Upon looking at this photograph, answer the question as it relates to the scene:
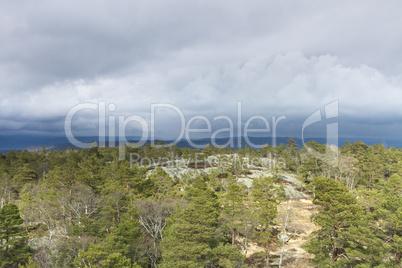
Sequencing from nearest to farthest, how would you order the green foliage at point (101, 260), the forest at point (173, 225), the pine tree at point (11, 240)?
1. the green foliage at point (101, 260)
2. the forest at point (173, 225)
3. the pine tree at point (11, 240)

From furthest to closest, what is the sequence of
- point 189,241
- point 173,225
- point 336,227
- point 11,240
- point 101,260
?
1. point 11,240
2. point 173,225
3. point 336,227
4. point 189,241
5. point 101,260

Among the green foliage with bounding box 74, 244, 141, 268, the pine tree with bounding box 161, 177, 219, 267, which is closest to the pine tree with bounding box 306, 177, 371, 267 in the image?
the pine tree with bounding box 161, 177, 219, 267

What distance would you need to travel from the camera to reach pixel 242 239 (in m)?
39.0

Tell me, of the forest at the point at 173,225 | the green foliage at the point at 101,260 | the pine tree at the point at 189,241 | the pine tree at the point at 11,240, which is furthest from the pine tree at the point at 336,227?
the pine tree at the point at 11,240

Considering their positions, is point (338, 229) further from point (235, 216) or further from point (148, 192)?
point (148, 192)

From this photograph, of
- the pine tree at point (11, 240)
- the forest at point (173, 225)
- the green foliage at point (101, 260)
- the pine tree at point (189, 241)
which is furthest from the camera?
the pine tree at point (11, 240)

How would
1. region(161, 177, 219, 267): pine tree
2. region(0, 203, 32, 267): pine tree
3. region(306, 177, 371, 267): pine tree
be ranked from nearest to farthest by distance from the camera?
region(306, 177, 371, 267): pine tree → region(161, 177, 219, 267): pine tree → region(0, 203, 32, 267): pine tree

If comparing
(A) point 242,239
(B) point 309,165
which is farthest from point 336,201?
(B) point 309,165

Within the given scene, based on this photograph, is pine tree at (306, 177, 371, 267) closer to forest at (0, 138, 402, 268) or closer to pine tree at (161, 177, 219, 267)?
forest at (0, 138, 402, 268)

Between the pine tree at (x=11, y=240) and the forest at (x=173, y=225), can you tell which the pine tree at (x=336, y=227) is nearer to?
the forest at (x=173, y=225)

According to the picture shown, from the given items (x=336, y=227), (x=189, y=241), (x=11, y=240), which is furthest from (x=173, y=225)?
(x=11, y=240)

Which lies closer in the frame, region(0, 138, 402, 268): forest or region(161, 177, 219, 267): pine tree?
region(0, 138, 402, 268): forest

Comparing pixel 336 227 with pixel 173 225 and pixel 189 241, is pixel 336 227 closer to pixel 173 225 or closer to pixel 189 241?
pixel 189 241

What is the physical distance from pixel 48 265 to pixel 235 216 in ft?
76.0
